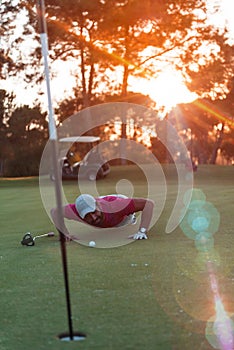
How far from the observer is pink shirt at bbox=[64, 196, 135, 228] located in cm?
888

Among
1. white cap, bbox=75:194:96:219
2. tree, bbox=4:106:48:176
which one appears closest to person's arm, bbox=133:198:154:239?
white cap, bbox=75:194:96:219

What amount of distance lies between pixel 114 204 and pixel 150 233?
1.01m

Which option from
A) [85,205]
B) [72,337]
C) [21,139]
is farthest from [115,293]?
[21,139]

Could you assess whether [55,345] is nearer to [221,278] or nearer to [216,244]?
Result: [221,278]

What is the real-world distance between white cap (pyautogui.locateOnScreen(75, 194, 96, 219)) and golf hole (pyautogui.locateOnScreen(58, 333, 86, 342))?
13.8ft

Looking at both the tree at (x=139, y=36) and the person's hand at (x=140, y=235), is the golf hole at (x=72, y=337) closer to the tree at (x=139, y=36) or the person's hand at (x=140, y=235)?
the person's hand at (x=140, y=235)

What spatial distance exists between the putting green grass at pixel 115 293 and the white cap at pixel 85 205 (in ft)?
1.41

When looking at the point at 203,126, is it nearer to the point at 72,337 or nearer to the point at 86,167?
the point at 86,167

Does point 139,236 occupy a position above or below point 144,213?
below

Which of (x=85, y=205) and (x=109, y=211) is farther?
(x=109, y=211)

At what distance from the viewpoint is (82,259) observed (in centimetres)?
747

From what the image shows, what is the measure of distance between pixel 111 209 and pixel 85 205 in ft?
1.45

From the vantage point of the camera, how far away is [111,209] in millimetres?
8898

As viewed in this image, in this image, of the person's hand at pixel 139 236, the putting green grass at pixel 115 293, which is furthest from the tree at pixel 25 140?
the person's hand at pixel 139 236
